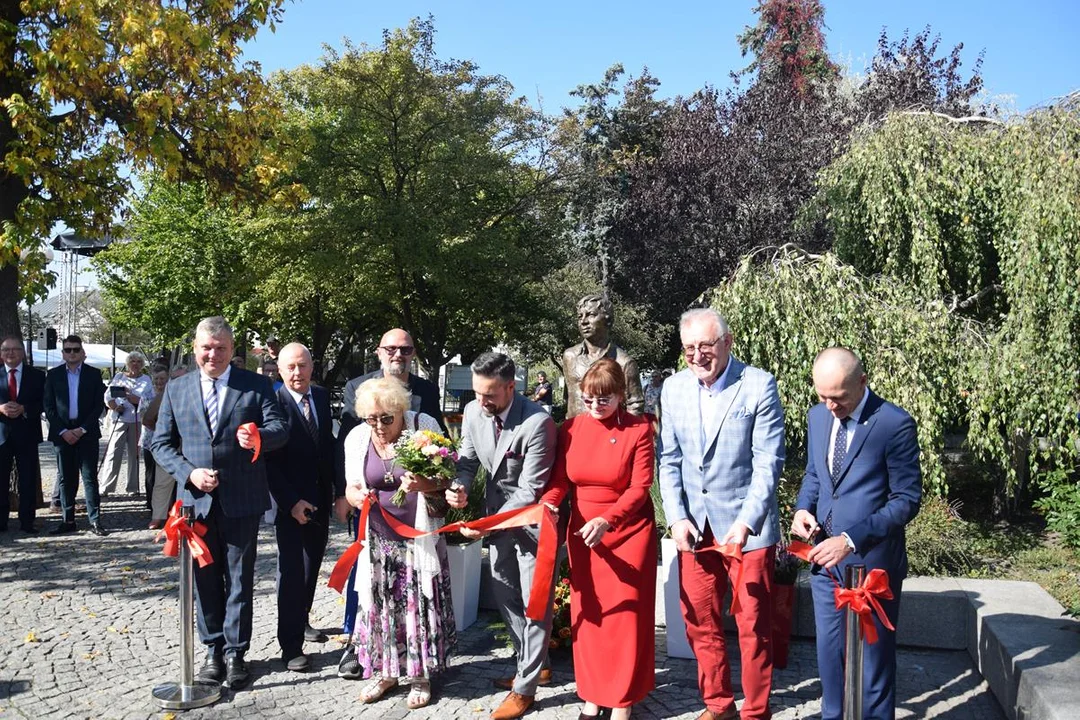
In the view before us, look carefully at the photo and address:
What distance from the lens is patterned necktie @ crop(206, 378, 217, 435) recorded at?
5066 mm

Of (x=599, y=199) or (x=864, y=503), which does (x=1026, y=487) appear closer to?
(x=864, y=503)

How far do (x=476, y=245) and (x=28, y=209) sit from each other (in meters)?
11.1

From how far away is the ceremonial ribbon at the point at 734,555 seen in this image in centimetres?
421

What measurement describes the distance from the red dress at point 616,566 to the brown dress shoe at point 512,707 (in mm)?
337

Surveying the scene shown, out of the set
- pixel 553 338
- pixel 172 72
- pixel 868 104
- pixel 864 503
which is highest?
pixel 868 104

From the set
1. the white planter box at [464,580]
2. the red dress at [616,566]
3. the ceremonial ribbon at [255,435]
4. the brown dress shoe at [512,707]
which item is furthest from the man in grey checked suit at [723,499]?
the ceremonial ribbon at [255,435]

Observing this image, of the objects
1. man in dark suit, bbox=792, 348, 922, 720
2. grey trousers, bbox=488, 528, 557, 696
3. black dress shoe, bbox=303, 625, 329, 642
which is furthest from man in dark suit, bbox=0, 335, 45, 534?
A: man in dark suit, bbox=792, 348, 922, 720

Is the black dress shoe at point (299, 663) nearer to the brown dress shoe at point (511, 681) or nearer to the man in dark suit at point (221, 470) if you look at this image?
the man in dark suit at point (221, 470)

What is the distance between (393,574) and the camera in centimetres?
486

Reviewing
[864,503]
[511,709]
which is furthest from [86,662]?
[864,503]

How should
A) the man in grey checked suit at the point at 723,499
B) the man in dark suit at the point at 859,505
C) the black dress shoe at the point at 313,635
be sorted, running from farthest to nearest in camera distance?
the black dress shoe at the point at 313,635 → the man in grey checked suit at the point at 723,499 → the man in dark suit at the point at 859,505

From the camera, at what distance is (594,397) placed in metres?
4.35

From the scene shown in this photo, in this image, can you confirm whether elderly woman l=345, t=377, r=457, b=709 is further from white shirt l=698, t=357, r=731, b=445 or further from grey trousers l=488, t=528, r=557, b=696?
white shirt l=698, t=357, r=731, b=445

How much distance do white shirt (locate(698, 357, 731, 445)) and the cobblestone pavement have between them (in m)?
1.55
